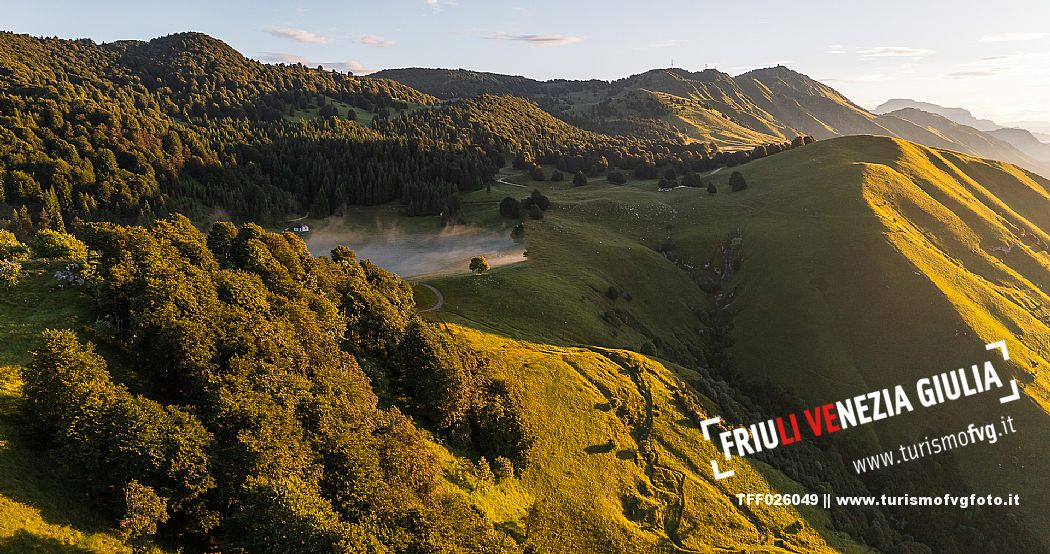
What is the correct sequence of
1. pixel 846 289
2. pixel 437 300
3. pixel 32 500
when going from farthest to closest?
pixel 846 289 → pixel 437 300 → pixel 32 500

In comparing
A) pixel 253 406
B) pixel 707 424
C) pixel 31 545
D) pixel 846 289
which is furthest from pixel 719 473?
pixel 846 289

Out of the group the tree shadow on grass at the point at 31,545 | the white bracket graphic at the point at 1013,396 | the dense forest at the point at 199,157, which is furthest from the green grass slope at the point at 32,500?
the dense forest at the point at 199,157

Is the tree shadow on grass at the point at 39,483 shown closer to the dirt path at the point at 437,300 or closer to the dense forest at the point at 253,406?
the dense forest at the point at 253,406

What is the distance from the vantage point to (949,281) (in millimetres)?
81500

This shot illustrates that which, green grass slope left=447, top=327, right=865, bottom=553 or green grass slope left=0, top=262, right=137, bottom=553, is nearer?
Result: green grass slope left=0, top=262, right=137, bottom=553

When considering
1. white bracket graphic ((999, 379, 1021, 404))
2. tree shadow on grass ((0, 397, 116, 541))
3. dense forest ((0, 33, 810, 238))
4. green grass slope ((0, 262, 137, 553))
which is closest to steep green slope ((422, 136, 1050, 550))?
white bracket graphic ((999, 379, 1021, 404))

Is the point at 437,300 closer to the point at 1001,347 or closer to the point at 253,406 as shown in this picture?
the point at 253,406

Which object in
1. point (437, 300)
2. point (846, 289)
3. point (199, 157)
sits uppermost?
point (199, 157)

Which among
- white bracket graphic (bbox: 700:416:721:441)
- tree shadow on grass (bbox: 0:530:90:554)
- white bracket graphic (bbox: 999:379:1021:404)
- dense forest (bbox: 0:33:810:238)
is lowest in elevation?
white bracket graphic (bbox: 999:379:1021:404)

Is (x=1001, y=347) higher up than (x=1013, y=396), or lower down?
higher up

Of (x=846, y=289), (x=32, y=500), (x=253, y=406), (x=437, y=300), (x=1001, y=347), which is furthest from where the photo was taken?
(x=846, y=289)

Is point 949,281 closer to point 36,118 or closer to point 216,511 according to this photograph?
point 216,511

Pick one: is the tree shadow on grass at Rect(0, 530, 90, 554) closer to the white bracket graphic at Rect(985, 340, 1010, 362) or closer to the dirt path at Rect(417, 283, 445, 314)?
the dirt path at Rect(417, 283, 445, 314)

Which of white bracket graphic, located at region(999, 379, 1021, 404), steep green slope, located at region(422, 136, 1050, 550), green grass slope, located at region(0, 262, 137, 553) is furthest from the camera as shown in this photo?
white bracket graphic, located at region(999, 379, 1021, 404)
